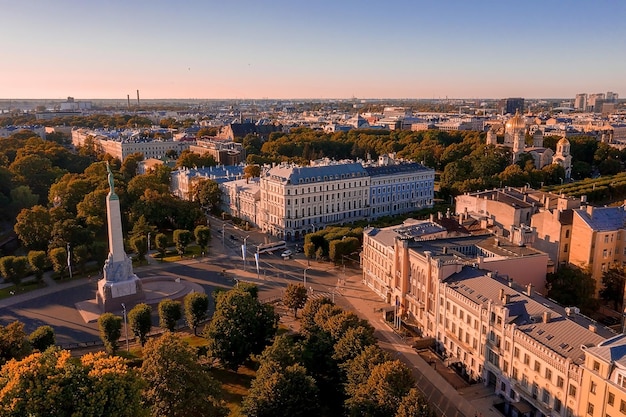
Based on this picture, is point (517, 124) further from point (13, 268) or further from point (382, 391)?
point (382, 391)

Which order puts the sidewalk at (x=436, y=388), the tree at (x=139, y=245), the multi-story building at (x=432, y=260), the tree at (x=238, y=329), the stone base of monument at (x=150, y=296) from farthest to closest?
the tree at (x=139, y=245) < the stone base of monument at (x=150, y=296) < the multi-story building at (x=432, y=260) < the tree at (x=238, y=329) < the sidewalk at (x=436, y=388)

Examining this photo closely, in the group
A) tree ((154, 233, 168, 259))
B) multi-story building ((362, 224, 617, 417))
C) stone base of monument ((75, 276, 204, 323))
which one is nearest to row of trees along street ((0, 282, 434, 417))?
multi-story building ((362, 224, 617, 417))

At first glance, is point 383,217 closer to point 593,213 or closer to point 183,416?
point 593,213

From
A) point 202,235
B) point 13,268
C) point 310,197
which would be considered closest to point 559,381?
point 202,235

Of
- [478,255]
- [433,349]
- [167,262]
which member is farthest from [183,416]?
[167,262]

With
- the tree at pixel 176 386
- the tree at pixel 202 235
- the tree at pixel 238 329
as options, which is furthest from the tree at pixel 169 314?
the tree at pixel 202 235

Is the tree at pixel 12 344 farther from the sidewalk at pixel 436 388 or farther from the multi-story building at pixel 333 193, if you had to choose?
the multi-story building at pixel 333 193

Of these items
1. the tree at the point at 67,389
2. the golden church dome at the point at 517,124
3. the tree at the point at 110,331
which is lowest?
the tree at the point at 110,331

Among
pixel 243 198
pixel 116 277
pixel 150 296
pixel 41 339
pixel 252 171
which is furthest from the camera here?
pixel 252 171
